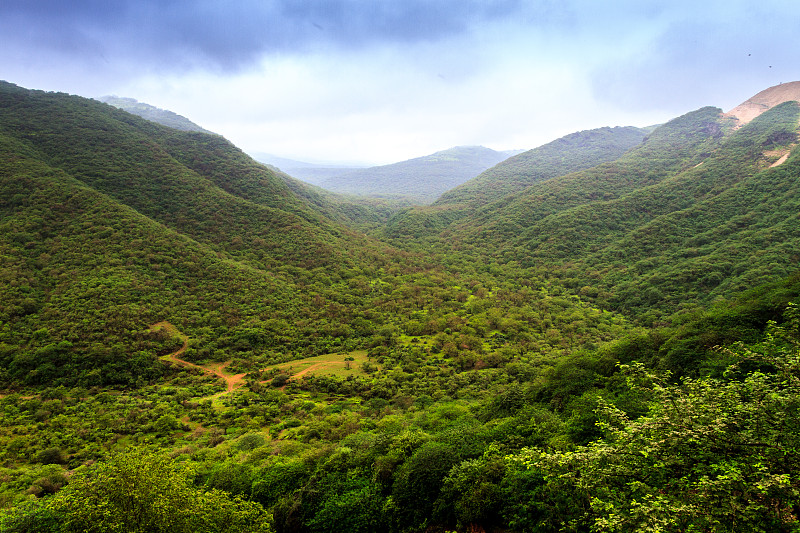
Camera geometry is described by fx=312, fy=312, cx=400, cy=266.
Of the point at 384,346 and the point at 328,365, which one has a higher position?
the point at 384,346

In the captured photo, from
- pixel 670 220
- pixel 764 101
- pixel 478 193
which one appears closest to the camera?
pixel 670 220

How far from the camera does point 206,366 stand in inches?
1950

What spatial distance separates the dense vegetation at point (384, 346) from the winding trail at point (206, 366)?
355 mm

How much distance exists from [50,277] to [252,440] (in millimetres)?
53819

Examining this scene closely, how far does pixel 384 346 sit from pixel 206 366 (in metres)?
29.0

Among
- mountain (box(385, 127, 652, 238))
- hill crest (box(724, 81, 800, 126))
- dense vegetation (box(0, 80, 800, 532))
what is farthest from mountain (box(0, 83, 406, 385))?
hill crest (box(724, 81, 800, 126))

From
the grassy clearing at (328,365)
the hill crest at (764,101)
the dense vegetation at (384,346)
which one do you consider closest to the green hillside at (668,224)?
the dense vegetation at (384,346)

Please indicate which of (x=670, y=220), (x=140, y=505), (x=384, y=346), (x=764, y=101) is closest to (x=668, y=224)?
(x=670, y=220)

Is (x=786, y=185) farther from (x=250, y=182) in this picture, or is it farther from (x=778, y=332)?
(x=250, y=182)

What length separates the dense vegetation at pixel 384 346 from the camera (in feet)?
33.8

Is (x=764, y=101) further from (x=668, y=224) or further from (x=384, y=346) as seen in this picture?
(x=384, y=346)

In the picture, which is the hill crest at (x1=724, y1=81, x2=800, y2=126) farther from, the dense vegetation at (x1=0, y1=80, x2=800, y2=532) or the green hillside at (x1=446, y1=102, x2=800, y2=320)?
the dense vegetation at (x1=0, y1=80, x2=800, y2=532)

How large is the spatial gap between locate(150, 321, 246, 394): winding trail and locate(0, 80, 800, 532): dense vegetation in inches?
14.0

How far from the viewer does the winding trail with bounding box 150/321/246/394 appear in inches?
1797
